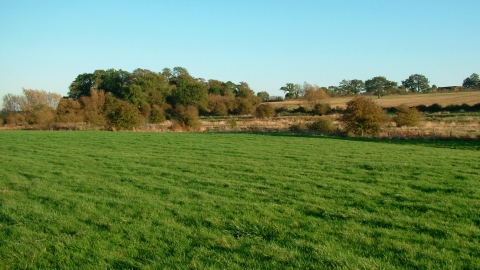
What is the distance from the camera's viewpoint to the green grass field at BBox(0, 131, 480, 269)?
5293 millimetres

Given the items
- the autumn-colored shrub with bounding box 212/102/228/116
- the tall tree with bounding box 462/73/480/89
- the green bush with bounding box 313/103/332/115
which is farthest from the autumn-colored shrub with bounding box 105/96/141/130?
the tall tree with bounding box 462/73/480/89

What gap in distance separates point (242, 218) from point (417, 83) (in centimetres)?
12000

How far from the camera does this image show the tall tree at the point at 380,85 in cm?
10895

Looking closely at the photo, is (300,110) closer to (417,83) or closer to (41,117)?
(41,117)

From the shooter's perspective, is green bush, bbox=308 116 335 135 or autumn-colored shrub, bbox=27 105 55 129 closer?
green bush, bbox=308 116 335 135

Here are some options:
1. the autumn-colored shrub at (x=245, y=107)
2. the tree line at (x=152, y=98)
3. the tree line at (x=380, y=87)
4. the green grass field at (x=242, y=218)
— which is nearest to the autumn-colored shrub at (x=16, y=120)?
the tree line at (x=152, y=98)

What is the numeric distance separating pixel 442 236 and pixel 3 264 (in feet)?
22.2

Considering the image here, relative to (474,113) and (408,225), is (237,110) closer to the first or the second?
(474,113)

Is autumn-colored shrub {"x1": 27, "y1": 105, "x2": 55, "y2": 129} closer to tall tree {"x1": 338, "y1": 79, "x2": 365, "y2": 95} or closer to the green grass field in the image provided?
the green grass field

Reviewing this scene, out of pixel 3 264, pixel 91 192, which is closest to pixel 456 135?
pixel 91 192

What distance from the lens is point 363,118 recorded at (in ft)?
116

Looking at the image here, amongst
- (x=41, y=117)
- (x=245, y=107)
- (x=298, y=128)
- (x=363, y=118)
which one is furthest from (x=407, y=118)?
(x=41, y=117)

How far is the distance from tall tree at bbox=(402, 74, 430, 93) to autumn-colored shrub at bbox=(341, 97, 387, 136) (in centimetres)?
8590

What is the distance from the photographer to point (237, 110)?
80250 millimetres
